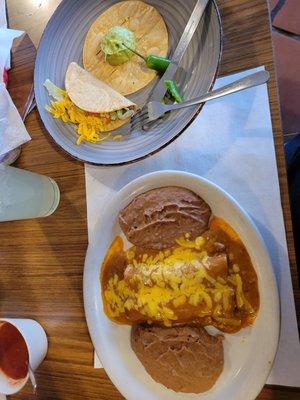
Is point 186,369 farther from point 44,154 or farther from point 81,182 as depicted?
point 44,154

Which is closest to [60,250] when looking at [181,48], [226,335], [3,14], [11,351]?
[11,351]

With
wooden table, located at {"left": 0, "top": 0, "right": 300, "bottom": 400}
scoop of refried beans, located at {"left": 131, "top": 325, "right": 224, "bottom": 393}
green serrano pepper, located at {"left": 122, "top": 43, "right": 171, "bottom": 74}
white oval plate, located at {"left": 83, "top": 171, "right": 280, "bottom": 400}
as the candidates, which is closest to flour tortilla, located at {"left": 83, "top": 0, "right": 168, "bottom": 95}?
green serrano pepper, located at {"left": 122, "top": 43, "right": 171, "bottom": 74}

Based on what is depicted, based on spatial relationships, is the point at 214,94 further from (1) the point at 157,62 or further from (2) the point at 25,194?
(2) the point at 25,194

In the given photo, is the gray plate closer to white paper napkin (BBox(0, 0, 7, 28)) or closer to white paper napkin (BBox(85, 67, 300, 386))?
white paper napkin (BBox(85, 67, 300, 386))

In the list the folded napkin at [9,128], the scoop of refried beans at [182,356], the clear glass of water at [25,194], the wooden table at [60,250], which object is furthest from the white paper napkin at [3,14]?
the scoop of refried beans at [182,356]

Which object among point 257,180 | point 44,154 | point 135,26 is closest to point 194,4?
point 135,26

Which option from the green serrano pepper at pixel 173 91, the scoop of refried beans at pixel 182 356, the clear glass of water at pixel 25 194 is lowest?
the scoop of refried beans at pixel 182 356

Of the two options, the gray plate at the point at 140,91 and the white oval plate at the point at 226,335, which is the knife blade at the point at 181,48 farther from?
the white oval plate at the point at 226,335
